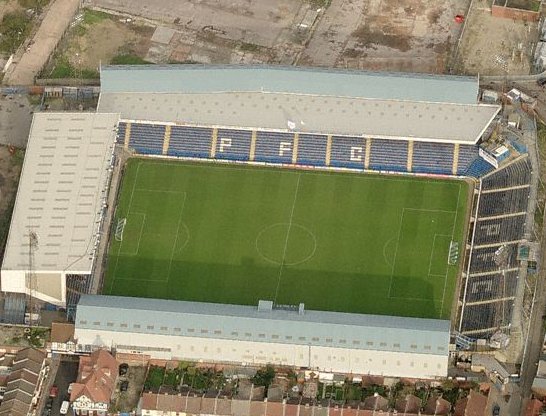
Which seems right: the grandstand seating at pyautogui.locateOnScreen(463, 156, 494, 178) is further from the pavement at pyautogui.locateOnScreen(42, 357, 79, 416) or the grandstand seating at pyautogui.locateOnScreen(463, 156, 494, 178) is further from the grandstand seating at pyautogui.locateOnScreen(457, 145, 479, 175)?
the pavement at pyautogui.locateOnScreen(42, 357, 79, 416)

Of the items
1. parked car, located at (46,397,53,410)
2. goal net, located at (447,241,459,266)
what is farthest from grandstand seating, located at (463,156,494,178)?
parked car, located at (46,397,53,410)

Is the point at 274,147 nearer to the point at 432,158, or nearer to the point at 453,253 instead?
the point at 432,158

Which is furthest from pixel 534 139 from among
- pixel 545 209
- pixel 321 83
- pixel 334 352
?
pixel 334 352

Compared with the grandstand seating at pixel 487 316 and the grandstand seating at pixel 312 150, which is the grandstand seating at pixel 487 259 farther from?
the grandstand seating at pixel 312 150

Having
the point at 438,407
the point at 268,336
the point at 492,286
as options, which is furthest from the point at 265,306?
the point at 492,286

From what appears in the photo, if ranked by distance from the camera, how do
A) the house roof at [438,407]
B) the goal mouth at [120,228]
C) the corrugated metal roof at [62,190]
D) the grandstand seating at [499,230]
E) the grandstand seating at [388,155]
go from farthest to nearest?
the grandstand seating at [388,155]
the goal mouth at [120,228]
the grandstand seating at [499,230]
the corrugated metal roof at [62,190]
the house roof at [438,407]

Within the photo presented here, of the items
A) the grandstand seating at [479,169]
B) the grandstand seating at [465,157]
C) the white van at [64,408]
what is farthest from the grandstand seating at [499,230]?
the white van at [64,408]
